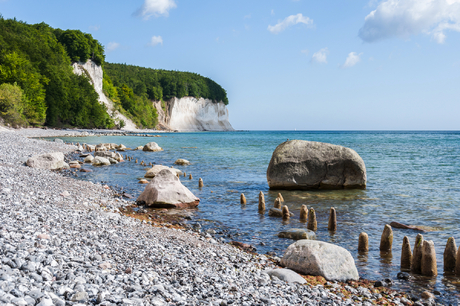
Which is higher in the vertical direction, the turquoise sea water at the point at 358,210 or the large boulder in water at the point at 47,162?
the large boulder in water at the point at 47,162

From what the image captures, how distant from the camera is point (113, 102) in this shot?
Answer: 104750mm

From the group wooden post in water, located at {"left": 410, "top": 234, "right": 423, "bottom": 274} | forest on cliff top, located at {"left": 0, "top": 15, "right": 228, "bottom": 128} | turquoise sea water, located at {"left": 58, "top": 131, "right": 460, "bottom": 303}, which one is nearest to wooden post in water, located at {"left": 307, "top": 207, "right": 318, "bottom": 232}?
turquoise sea water, located at {"left": 58, "top": 131, "right": 460, "bottom": 303}

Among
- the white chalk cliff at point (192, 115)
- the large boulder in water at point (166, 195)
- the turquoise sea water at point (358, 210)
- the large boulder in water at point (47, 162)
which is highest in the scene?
the white chalk cliff at point (192, 115)

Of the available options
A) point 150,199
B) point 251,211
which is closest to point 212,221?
point 251,211

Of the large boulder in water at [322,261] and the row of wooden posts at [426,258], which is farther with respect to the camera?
the row of wooden posts at [426,258]

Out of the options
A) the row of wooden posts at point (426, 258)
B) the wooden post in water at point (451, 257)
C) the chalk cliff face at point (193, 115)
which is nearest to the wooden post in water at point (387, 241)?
the row of wooden posts at point (426, 258)

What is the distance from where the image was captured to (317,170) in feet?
57.9

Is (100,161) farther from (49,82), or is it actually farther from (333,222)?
(49,82)

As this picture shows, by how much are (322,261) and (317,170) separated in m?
10.7

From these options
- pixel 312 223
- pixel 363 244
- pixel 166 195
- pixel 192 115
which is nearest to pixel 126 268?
pixel 363 244

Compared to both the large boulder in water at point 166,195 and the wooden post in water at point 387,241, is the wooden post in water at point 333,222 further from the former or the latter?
the large boulder in water at point 166,195

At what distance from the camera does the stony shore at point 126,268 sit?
15.1ft

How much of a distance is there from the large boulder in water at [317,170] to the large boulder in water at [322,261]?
9883 mm

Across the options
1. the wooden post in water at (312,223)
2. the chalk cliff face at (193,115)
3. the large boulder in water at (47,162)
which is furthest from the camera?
the chalk cliff face at (193,115)
